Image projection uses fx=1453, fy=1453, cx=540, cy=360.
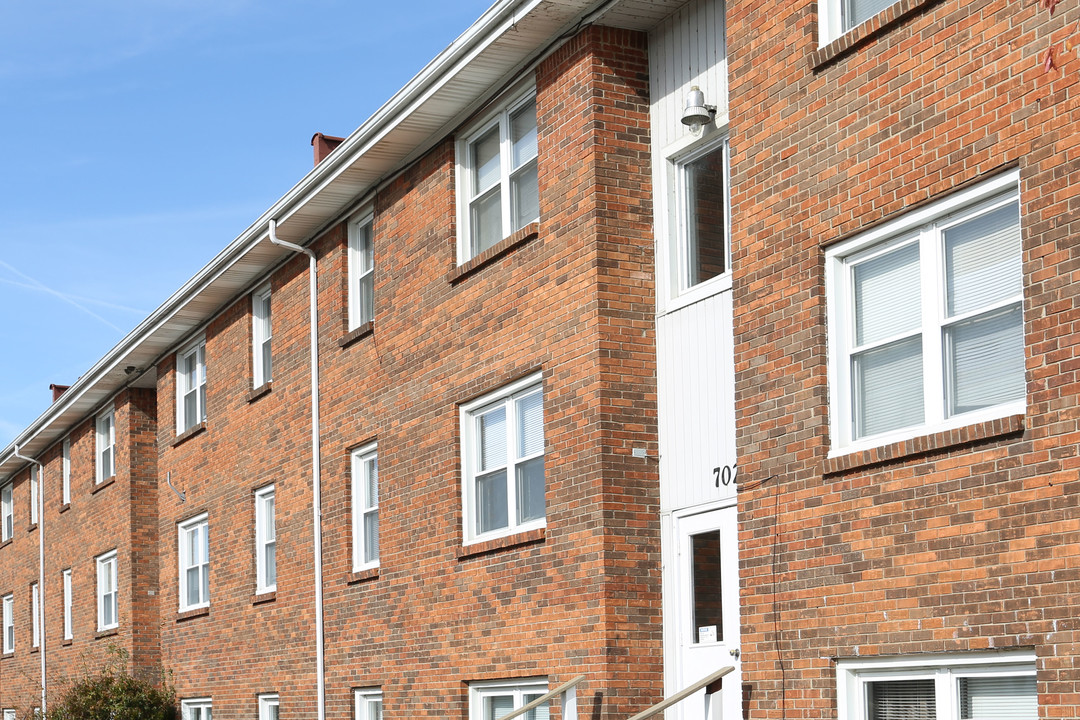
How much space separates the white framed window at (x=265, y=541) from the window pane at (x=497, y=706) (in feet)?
21.9

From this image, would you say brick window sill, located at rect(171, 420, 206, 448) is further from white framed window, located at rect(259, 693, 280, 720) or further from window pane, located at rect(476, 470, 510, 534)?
window pane, located at rect(476, 470, 510, 534)

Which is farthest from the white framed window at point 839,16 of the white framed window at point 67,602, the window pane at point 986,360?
the white framed window at point 67,602

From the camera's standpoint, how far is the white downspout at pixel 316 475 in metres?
18.5

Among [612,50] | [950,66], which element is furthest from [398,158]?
[950,66]

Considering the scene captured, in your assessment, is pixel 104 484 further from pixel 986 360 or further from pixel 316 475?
pixel 986 360

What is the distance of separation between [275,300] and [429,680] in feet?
23.8

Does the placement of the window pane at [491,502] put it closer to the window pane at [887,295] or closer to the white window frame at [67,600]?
the window pane at [887,295]

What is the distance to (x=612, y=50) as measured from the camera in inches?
544

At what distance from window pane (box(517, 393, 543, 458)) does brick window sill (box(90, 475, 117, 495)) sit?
51.0 ft

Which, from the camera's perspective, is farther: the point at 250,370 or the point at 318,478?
the point at 250,370

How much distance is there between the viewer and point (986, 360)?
9508mm

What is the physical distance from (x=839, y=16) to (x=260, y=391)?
12.4 metres

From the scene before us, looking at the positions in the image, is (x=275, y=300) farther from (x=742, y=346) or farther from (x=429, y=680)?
(x=742, y=346)

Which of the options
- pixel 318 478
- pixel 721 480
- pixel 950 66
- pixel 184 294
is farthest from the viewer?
A: pixel 184 294
